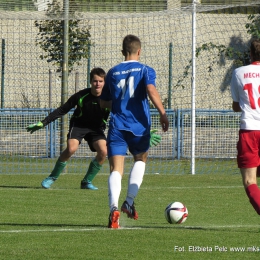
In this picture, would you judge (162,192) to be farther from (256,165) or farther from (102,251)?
(102,251)

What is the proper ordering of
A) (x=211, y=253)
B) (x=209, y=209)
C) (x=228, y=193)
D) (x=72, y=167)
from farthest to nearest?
(x=72, y=167) → (x=228, y=193) → (x=209, y=209) → (x=211, y=253)

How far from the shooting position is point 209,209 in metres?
9.87

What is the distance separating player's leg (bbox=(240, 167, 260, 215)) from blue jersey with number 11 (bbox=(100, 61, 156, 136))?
1.15m

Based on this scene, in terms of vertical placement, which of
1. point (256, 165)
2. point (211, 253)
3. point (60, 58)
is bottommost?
point (211, 253)

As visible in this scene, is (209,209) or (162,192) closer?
(209,209)

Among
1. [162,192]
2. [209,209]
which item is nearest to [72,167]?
[162,192]

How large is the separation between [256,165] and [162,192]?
474 centimetres

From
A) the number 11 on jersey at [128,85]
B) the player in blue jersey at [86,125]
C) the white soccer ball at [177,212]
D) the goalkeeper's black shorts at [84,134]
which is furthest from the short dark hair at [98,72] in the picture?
the white soccer ball at [177,212]

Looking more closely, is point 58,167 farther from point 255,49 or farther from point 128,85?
point 255,49

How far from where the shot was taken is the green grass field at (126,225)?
21.1 feet

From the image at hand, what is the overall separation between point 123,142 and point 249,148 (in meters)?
1.30

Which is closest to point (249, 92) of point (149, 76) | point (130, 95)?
point (149, 76)

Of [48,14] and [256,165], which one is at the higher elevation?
[48,14]

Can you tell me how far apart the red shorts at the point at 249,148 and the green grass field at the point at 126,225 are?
69 cm
